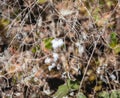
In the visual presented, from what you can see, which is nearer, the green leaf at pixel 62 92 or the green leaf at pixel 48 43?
the green leaf at pixel 62 92

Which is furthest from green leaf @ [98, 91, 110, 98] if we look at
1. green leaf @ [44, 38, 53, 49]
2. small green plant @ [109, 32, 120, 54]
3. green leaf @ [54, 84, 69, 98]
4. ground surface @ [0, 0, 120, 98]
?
green leaf @ [44, 38, 53, 49]

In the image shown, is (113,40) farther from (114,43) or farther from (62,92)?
(62,92)

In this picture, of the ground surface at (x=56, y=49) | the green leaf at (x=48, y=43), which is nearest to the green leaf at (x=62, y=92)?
the ground surface at (x=56, y=49)

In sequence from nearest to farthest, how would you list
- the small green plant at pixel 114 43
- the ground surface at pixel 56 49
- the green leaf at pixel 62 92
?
the green leaf at pixel 62 92, the ground surface at pixel 56 49, the small green plant at pixel 114 43

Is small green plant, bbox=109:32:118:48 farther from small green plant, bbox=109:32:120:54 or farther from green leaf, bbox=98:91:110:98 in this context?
green leaf, bbox=98:91:110:98

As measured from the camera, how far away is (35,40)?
2.42 m

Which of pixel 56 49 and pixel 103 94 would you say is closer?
pixel 103 94

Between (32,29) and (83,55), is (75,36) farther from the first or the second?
(32,29)

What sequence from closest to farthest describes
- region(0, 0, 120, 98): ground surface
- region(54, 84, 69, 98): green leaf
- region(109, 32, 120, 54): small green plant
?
1. region(54, 84, 69, 98): green leaf
2. region(0, 0, 120, 98): ground surface
3. region(109, 32, 120, 54): small green plant

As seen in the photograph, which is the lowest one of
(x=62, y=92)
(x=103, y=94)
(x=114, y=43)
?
(x=103, y=94)

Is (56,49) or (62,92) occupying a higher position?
(56,49)

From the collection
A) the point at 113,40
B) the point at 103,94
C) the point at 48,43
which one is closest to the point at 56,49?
the point at 48,43

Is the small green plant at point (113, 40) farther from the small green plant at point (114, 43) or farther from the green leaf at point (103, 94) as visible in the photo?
the green leaf at point (103, 94)

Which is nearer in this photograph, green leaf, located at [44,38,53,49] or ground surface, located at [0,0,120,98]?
ground surface, located at [0,0,120,98]
